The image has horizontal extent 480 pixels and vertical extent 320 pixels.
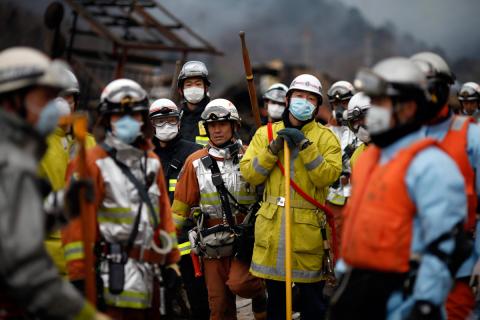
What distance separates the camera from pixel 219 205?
7.42 metres

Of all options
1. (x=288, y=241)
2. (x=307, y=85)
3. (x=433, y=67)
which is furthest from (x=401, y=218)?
(x=307, y=85)

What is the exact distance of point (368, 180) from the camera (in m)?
4.44

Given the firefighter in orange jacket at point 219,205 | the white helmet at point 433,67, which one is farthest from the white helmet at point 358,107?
the white helmet at point 433,67

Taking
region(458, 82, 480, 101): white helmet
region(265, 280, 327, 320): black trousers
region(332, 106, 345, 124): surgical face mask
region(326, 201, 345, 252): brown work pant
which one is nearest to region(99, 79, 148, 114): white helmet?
region(265, 280, 327, 320): black trousers

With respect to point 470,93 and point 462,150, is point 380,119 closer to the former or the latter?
point 462,150

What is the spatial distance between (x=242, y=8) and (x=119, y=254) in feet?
114

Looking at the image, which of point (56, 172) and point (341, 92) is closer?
point (56, 172)

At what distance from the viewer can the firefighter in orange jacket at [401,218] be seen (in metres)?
4.14

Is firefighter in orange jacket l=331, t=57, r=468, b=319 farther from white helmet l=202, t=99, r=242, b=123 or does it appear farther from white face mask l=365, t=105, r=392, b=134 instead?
white helmet l=202, t=99, r=242, b=123

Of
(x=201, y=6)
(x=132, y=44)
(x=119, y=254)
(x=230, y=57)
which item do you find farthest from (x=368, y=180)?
(x=201, y=6)

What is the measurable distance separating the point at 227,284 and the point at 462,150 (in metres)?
2.90

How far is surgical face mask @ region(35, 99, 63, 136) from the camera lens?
13.6ft

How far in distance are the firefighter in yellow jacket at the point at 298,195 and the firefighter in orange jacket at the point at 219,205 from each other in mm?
366

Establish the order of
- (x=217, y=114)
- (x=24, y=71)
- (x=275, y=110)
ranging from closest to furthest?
(x=24, y=71) < (x=217, y=114) < (x=275, y=110)
